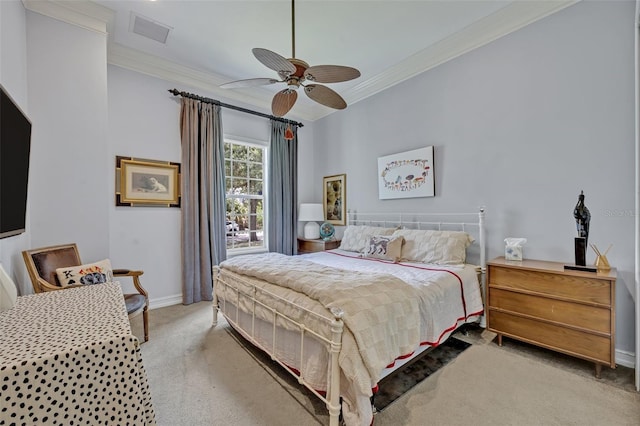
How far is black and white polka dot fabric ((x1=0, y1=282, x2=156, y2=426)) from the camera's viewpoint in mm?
735

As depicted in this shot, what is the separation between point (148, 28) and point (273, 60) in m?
1.99

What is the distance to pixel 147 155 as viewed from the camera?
3.51 m

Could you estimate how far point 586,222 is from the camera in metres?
2.22

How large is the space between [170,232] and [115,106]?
165cm

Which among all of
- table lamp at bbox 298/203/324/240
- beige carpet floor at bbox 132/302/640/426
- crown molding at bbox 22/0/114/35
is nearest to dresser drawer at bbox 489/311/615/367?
beige carpet floor at bbox 132/302/640/426

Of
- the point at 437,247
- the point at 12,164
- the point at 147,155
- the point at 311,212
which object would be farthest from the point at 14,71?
the point at 437,247

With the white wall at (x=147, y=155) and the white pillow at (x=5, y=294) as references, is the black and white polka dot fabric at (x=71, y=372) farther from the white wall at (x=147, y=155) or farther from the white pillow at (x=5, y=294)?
the white wall at (x=147, y=155)

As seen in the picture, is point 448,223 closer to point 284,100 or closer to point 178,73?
point 284,100

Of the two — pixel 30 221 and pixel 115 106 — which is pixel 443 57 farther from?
pixel 30 221

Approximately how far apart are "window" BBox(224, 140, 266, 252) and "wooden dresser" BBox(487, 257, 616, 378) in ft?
11.3

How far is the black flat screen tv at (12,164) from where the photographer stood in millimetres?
1385

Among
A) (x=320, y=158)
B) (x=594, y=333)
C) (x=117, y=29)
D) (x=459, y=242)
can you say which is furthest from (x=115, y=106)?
(x=594, y=333)

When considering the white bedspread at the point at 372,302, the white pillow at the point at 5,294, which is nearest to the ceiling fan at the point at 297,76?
the white bedspread at the point at 372,302

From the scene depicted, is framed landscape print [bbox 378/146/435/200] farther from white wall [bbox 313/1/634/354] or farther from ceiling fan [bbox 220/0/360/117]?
ceiling fan [bbox 220/0/360/117]
